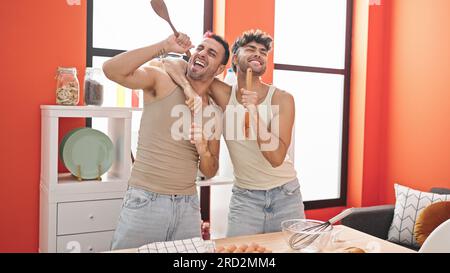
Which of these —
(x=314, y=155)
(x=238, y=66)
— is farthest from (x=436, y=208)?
(x=238, y=66)

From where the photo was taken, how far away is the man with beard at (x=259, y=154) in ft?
5.34

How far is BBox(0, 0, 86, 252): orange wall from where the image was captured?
2201 millimetres

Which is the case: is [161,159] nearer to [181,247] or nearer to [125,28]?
[181,247]

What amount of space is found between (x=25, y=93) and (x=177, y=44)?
1194 mm

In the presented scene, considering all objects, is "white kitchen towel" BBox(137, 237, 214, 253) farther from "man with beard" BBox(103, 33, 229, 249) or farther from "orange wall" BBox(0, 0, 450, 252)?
"orange wall" BBox(0, 0, 450, 252)

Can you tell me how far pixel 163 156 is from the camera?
1.49 m

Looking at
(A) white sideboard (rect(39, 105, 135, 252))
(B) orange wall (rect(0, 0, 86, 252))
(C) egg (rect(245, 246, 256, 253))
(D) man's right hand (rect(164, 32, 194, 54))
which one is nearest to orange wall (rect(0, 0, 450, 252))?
(B) orange wall (rect(0, 0, 86, 252))

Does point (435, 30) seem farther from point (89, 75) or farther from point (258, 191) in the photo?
point (89, 75)

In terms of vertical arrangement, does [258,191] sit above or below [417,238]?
above

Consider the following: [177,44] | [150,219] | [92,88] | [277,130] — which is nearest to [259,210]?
[277,130]

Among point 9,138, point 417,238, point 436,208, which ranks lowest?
point 417,238

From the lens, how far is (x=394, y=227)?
2.72 metres
